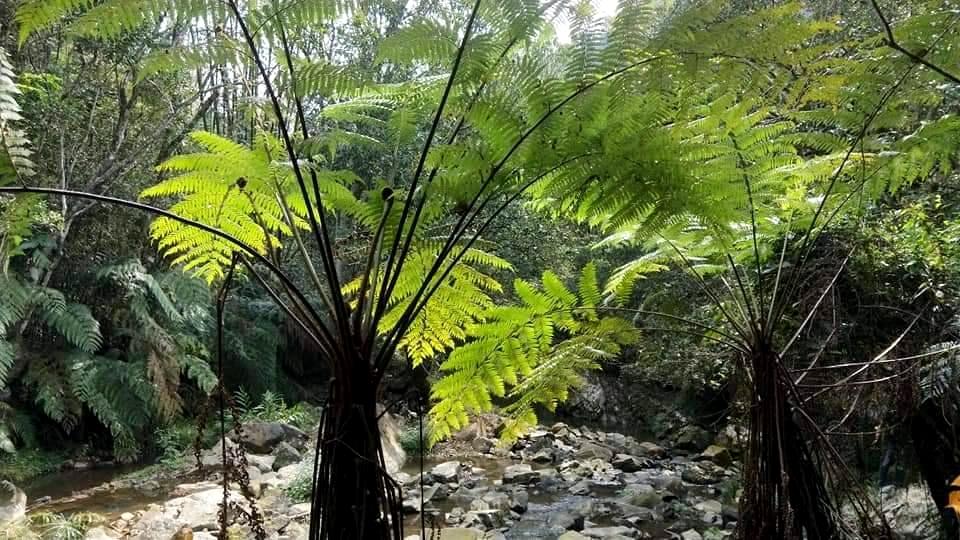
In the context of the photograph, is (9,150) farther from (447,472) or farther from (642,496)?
(447,472)

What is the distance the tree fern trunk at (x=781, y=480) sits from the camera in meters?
1.25

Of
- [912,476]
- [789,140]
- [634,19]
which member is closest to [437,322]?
[634,19]

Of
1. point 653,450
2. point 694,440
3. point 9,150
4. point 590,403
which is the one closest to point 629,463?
point 653,450

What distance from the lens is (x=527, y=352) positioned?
164cm

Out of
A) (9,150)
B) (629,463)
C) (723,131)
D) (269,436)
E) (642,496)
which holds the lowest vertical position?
(642,496)

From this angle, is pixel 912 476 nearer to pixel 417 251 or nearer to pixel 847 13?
pixel 417 251

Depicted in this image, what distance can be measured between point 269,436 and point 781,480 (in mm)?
5860

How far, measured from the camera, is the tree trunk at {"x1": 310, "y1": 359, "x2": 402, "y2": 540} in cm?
90

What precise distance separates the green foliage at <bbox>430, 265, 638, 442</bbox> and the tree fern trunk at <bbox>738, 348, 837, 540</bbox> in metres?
0.37

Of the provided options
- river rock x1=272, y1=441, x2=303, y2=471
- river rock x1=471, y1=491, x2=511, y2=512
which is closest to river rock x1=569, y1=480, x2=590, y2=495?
river rock x1=471, y1=491, x2=511, y2=512

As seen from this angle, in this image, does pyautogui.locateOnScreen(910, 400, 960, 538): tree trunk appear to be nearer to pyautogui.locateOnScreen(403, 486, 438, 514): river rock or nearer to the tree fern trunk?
the tree fern trunk

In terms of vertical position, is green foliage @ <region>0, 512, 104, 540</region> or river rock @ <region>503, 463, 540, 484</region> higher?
green foliage @ <region>0, 512, 104, 540</region>

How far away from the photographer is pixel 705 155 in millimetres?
1439

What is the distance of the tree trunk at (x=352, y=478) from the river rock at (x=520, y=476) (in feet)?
15.7
